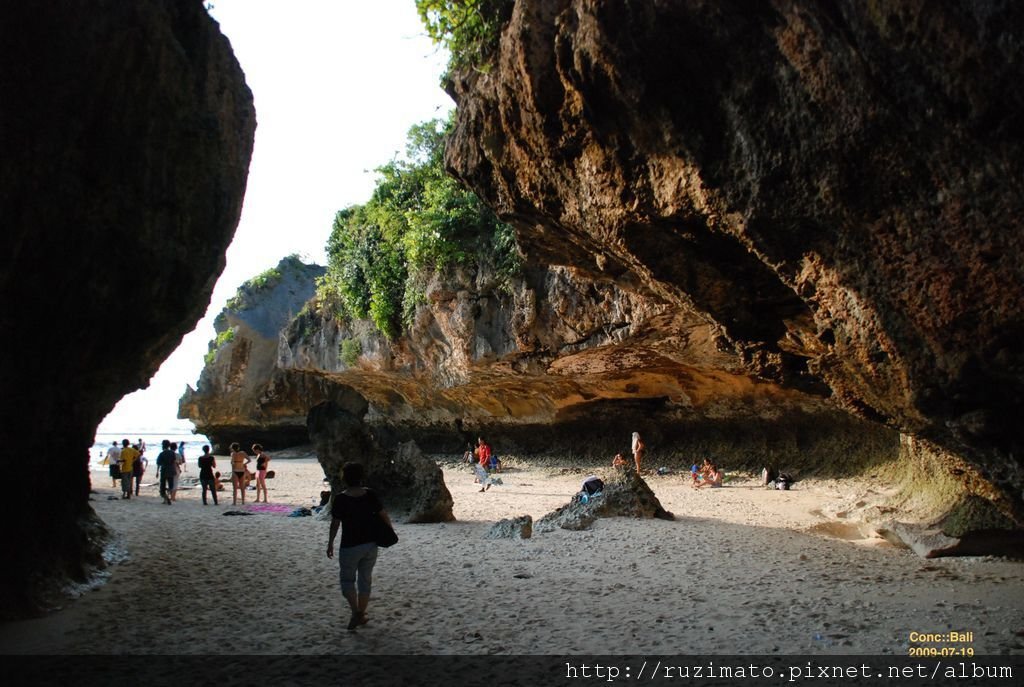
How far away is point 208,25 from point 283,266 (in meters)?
27.3

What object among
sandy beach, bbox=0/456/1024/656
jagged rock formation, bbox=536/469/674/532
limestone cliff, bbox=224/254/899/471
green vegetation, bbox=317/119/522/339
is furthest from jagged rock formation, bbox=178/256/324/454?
jagged rock formation, bbox=536/469/674/532

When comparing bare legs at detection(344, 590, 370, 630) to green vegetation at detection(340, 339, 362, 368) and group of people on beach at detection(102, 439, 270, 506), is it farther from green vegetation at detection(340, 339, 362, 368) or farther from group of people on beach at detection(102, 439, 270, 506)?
green vegetation at detection(340, 339, 362, 368)

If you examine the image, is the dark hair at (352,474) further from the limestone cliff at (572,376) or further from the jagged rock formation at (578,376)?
the jagged rock formation at (578,376)

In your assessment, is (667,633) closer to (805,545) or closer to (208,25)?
(805,545)

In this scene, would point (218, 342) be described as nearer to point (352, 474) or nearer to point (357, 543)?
point (352, 474)

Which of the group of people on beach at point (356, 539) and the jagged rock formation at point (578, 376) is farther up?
the jagged rock formation at point (578, 376)

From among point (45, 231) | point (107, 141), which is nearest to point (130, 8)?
point (107, 141)

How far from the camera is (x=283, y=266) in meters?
33.4

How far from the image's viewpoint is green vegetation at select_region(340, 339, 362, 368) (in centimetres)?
2380

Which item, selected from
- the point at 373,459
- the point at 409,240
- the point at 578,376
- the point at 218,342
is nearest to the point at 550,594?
the point at 373,459

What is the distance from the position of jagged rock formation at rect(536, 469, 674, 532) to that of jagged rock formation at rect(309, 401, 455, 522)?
2.20 metres

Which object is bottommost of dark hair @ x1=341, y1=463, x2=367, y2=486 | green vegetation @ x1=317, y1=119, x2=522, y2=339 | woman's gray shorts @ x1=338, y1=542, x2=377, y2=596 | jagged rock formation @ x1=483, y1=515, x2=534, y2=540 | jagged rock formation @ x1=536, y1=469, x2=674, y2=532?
jagged rock formation @ x1=483, y1=515, x2=534, y2=540

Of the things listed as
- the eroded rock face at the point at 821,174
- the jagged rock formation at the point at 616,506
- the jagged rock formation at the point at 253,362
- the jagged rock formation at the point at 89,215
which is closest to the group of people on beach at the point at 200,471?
the jagged rock formation at the point at 89,215

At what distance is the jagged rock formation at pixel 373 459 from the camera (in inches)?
482
